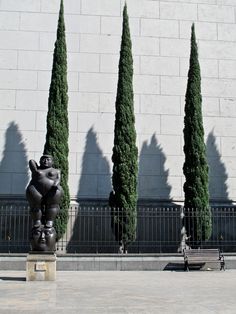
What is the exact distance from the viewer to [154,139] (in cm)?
1752

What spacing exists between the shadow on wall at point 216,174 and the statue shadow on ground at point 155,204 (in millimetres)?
1766

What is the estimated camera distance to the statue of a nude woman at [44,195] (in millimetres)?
10406

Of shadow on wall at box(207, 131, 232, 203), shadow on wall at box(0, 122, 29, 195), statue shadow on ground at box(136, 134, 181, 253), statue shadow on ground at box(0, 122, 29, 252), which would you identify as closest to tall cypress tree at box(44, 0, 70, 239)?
statue shadow on ground at box(0, 122, 29, 252)

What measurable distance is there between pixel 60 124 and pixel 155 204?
4.74 metres

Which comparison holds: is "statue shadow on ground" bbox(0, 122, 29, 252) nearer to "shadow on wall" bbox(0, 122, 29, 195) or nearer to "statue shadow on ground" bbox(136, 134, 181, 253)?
"shadow on wall" bbox(0, 122, 29, 195)

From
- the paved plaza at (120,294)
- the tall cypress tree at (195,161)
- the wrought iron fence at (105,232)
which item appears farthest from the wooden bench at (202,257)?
the wrought iron fence at (105,232)

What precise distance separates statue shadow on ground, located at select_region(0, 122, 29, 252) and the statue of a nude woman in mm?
5377

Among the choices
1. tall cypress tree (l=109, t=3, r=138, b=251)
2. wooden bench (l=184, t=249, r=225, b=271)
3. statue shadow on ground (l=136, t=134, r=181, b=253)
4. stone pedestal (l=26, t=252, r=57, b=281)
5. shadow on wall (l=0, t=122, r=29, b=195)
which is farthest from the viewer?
shadow on wall (l=0, t=122, r=29, b=195)

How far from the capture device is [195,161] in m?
15.9

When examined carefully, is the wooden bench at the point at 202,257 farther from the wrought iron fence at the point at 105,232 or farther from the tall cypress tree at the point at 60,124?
the tall cypress tree at the point at 60,124

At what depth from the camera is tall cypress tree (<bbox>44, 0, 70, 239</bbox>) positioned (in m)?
15.0

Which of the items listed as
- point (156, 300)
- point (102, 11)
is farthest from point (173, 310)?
point (102, 11)

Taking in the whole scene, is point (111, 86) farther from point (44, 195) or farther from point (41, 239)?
point (41, 239)

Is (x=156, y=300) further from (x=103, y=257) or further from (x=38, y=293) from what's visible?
(x=103, y=257)
